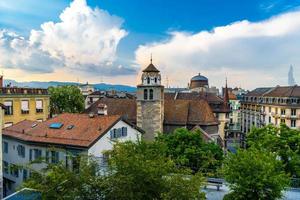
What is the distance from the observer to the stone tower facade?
41.3 metres

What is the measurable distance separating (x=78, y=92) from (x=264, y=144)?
4387 cm

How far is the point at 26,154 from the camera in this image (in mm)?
27625

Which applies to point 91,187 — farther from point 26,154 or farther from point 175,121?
point 175,121

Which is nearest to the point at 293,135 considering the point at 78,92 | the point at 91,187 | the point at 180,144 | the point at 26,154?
the point at 180,144

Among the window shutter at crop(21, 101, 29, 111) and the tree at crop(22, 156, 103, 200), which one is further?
the window shutter at crop(21, 101, 29, 111)

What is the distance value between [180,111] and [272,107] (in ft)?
97.0

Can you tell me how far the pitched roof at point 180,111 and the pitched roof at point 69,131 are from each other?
1609cm

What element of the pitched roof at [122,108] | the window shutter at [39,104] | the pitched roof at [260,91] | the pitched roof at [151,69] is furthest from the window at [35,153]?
the pitched roof at [260,91]

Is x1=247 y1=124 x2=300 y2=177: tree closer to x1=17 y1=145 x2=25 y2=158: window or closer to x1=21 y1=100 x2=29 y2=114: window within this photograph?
x1=17 y1=145 x2=25 y2=158: window

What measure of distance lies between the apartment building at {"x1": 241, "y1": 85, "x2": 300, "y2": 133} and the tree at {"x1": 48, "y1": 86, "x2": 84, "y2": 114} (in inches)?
1558

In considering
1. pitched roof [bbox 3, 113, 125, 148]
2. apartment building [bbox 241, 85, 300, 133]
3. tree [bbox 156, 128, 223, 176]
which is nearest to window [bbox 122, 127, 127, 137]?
pitched roof [bbox 3, 113, 125, 148]

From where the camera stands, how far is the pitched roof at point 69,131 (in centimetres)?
2488

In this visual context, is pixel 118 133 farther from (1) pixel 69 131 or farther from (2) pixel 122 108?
(2) pixel 122 108

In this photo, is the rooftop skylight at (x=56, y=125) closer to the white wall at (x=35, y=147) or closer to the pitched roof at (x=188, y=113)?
the white wall at (x=35, y=147)
